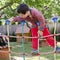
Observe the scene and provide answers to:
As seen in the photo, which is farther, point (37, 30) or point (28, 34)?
point (28, 34)

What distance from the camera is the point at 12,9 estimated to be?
7.02 m

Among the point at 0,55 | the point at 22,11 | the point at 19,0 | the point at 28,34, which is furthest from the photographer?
the point at 28,34

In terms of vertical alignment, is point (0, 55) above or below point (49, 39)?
below

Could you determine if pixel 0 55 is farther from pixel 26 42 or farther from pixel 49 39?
pixel 26 42

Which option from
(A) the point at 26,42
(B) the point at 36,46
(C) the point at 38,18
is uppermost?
(C) the point at 38,18

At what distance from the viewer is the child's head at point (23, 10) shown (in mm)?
3150

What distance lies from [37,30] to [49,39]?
214mm

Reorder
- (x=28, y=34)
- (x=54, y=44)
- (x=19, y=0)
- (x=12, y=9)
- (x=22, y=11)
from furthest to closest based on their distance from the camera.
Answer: (x=28, y=34) → (x=12, y=9) → (x=19, y=0) → (x=54, y=44) → (x=22, y=11)

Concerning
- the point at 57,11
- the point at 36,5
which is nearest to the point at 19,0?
the point at 36,5

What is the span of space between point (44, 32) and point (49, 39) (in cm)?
11

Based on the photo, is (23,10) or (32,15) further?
(32,15)

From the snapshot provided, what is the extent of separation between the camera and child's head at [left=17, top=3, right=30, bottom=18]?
124 inches

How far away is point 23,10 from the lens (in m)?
3.15

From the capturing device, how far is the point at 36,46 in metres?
3.55
